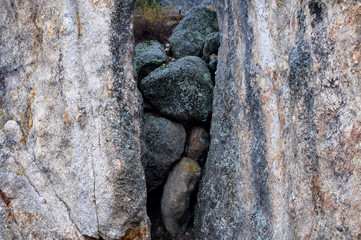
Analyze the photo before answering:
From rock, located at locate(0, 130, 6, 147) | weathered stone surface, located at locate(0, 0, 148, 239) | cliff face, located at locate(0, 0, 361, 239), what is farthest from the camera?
rock, located at locate(0, 130, 6, 147)

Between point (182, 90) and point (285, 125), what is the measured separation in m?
2.81

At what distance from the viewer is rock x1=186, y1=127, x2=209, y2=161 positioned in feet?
22.0

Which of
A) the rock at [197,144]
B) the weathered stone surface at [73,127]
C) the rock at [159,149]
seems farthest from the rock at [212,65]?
the weathered stone surface at [73,127]

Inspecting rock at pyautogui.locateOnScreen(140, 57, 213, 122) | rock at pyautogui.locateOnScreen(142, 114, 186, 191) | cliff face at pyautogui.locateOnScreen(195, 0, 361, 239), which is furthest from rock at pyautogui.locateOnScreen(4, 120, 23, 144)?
cliff face at pyautogui.locateOnScreen(195, 0, 361, 239)

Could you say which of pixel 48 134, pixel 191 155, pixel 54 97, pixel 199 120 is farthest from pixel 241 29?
pixel 48 134

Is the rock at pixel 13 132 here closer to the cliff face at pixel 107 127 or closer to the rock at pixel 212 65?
the cliff face at pixel 107 127

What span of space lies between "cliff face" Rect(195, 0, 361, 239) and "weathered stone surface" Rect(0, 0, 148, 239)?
1611 millimetres

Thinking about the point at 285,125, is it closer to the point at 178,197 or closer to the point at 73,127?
the point at 178,197

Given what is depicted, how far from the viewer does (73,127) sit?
16.2 ft

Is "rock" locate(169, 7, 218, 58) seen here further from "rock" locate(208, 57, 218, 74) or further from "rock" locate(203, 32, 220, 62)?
"rock" locate(208, 57, 218, 74)

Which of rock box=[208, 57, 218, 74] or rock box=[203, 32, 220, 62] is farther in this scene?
rock box=[203, 32, 220, 62]

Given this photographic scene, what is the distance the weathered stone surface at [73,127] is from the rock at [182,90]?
1.47m

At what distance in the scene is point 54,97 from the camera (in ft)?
16.5

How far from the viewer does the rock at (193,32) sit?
26.0 ft
